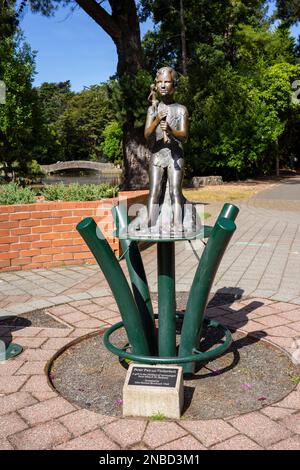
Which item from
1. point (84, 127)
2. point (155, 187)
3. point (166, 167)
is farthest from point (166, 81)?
point (84, 127)

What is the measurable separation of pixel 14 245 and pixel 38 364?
12.0 feet

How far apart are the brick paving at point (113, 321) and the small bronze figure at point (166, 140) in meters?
1.32

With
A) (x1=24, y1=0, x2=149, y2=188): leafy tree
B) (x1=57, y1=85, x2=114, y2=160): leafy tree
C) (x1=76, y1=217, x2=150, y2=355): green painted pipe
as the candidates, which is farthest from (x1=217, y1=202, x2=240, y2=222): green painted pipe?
(x1=57, y1=85, x2=114, y2=160): leafy tree

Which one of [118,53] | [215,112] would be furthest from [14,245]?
[215,112]

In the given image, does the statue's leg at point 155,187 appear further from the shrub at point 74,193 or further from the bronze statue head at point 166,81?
the shrub at point 74,193

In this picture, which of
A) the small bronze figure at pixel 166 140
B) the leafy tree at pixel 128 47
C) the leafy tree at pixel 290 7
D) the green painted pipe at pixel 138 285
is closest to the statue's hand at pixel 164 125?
the small bronze figure at pixel 166 140

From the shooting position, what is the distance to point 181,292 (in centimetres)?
586

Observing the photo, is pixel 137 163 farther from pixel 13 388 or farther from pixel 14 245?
pixel 13 388

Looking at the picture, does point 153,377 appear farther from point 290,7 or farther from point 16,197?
point 290,7

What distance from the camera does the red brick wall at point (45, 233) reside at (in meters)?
7.05

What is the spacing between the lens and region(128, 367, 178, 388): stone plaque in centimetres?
297

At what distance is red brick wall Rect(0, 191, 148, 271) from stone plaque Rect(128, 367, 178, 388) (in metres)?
4.48

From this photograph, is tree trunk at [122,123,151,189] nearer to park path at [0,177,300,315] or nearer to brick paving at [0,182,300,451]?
park path at [0,177,300,315]

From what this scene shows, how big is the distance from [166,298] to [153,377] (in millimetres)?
725
